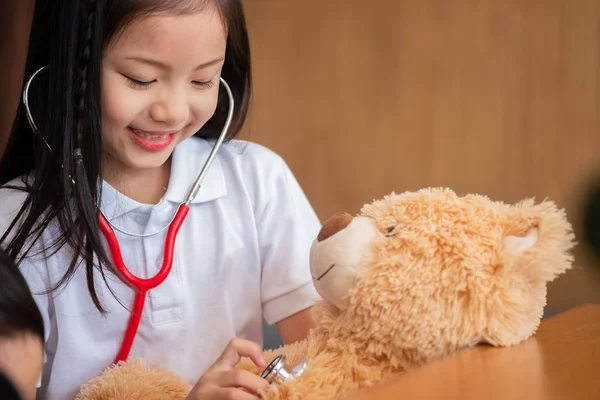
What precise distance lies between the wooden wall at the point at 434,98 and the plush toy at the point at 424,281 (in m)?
1.24

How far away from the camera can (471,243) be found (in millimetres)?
677

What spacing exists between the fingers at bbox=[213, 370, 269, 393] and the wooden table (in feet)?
0.51

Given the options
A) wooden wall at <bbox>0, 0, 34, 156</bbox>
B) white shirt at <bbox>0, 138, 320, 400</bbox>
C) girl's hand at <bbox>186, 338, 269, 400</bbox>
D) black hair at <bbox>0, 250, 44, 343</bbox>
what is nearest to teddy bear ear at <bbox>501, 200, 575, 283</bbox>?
girl's hand at <bbox>186, 338, 269, 400</bbox>

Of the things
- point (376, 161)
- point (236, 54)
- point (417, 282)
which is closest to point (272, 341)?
point (376, 161)

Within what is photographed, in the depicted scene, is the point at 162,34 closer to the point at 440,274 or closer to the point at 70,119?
the point at 70,119

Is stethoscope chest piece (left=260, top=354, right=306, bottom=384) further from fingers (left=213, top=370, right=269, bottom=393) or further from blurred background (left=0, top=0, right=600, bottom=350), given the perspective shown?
blurred background (left=0, top=0, right=600, bottom=350)

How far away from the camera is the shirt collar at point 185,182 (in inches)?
42.2

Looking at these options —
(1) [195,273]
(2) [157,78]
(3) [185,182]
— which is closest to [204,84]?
(2) [157,78]

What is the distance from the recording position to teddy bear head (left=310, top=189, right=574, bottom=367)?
0.67m

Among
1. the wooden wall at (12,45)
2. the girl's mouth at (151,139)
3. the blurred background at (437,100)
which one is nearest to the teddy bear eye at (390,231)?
the girl's mouth at (151,139)

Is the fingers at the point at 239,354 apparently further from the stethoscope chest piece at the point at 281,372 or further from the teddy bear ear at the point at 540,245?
the teddy bear ear at the point at 540,245

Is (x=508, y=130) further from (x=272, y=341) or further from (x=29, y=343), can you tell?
(x=29, y=343)

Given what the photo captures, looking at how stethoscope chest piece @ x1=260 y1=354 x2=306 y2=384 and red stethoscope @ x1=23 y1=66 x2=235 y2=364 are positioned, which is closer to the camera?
stethoscope chest piece @ x1=260 y1=354 x2=306 y2=384

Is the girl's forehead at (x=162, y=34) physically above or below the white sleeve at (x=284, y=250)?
above
